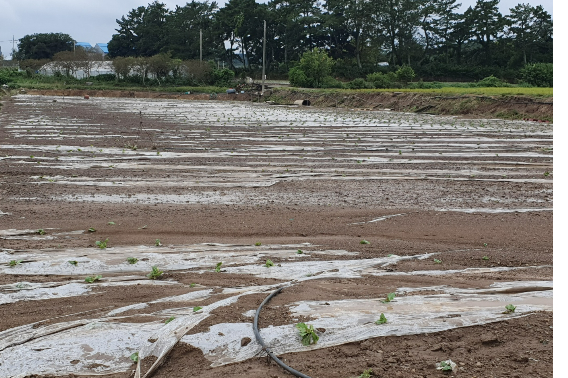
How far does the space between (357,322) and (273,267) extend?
65.8 inches

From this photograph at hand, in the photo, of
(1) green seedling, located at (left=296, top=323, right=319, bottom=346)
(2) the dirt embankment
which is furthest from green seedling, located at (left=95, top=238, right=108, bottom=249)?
(2) the dirt embankment

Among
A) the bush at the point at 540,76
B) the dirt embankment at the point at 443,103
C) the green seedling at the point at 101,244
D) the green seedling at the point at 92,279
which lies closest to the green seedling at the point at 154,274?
the green seedling at the point at 92,279

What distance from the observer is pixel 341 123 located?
26953 mm

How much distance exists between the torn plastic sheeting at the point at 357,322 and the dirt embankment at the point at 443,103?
26.1m

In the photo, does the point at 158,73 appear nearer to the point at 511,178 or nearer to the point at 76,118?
the point at 76,118

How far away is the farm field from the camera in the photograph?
430cm

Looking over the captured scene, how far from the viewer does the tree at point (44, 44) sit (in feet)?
316

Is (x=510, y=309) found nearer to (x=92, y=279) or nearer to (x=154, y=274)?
(x=154, y=274)

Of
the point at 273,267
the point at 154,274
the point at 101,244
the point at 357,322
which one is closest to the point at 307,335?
the point at 357,322

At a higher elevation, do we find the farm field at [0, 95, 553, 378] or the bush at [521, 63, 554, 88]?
the bush at [521, 63, 554, 88]

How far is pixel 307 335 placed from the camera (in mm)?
4465

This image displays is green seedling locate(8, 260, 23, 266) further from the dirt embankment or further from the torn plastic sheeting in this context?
the dirt embankment

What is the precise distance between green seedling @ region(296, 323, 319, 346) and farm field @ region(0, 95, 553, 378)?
71 mm

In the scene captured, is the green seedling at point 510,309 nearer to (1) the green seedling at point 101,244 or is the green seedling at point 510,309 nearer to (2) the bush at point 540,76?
(1) the green seedling at point 101,244
